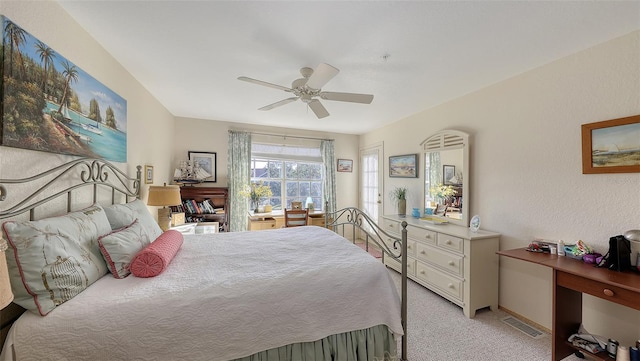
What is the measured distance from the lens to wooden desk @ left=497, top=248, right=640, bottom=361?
149 cm

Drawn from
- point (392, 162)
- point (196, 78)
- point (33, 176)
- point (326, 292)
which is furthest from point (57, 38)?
point (392, 162)

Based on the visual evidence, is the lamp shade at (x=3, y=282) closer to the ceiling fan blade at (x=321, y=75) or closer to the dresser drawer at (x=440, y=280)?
the ceiling fan blade at (x=321, y=75)

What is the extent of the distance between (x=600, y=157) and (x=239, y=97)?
12.1ft

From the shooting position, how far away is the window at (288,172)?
16.1ft

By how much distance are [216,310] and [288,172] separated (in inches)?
157

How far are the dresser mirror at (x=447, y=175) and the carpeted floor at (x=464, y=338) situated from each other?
1.09 metres

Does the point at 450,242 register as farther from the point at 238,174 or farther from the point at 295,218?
the point at 238,174

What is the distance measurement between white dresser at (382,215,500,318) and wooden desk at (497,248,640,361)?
397mm

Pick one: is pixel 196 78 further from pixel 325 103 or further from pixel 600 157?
pixel 600 157

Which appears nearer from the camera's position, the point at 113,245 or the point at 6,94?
the point at 6,94

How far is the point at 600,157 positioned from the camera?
6.23ft

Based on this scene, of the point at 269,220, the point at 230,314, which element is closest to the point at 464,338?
the point at 230,314

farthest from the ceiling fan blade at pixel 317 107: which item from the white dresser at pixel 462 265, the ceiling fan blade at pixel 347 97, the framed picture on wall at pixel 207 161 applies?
the framed picture on wall at pixel 207 161

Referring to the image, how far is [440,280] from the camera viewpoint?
278cm
